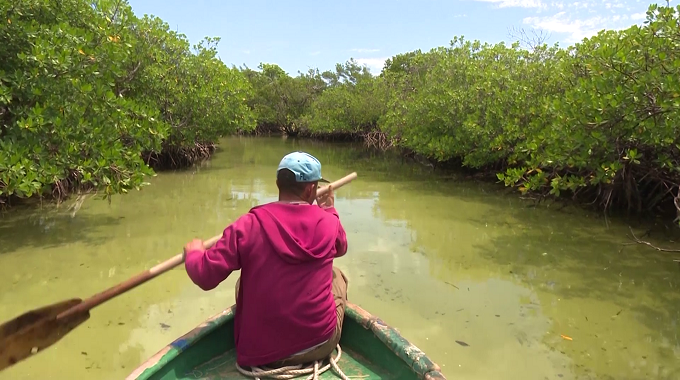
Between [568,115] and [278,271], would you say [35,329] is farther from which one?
[568,115]

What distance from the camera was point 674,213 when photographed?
6.65m

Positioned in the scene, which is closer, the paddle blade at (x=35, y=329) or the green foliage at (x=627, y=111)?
the paddle blade at (x=35, y=329)

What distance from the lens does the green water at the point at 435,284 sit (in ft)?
10.4

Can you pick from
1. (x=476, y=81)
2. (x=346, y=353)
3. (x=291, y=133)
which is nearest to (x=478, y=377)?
(x=346, y=353)

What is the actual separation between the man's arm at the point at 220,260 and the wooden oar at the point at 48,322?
0.48 meters

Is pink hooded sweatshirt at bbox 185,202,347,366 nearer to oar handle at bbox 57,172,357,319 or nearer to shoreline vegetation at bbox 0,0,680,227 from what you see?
oar handle at bbox 57,172,357,319

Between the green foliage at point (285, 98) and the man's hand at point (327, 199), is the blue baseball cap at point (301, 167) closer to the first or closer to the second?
the man's hand at point (327, 199)

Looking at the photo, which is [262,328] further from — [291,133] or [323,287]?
[291,133]

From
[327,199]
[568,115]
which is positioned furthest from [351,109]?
[327,199]

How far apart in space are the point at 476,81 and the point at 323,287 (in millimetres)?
8787

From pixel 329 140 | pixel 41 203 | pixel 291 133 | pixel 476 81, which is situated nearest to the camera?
pixel 41 203

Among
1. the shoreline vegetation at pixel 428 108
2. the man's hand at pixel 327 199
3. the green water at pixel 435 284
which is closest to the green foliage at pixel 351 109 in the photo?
the shoreline vegetation at pixel 428 108

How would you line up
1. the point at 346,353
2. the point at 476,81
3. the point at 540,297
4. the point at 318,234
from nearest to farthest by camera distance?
1. the point at 318,234
2. the point at 346,353
3. the point at 540,297
4. the point at 476,81

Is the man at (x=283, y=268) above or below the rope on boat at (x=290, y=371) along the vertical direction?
above
